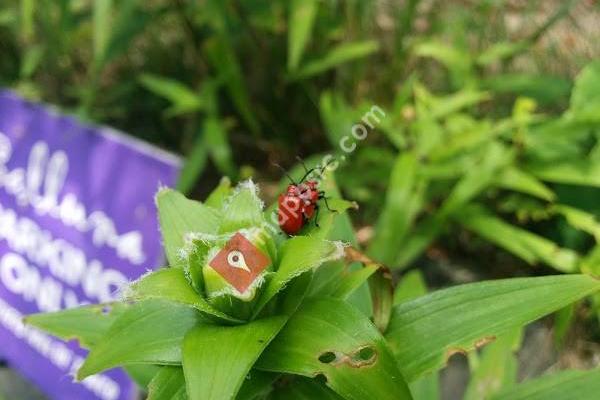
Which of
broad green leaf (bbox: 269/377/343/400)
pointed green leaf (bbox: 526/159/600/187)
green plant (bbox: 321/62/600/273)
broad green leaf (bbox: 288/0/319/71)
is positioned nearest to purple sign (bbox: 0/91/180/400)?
broad green leaf (bbox: 288/0/319/71)

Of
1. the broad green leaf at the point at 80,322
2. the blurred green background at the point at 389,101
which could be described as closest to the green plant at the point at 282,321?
the broad green leaf at the point at 80,322

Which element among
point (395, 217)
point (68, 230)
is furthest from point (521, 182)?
point (68, 230)

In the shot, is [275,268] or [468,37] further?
[468,37]

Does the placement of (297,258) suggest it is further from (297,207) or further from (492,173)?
(492,173)

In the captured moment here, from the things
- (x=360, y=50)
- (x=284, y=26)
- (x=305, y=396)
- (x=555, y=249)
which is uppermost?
(x=284, y=26)

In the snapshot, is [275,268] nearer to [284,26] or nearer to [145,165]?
[145,165]

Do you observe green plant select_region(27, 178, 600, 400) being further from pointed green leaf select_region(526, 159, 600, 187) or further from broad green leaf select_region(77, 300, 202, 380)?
pointed green leaf select_region(526, 159, 600, 187)

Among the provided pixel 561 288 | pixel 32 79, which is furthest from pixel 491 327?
pixel 32 79
